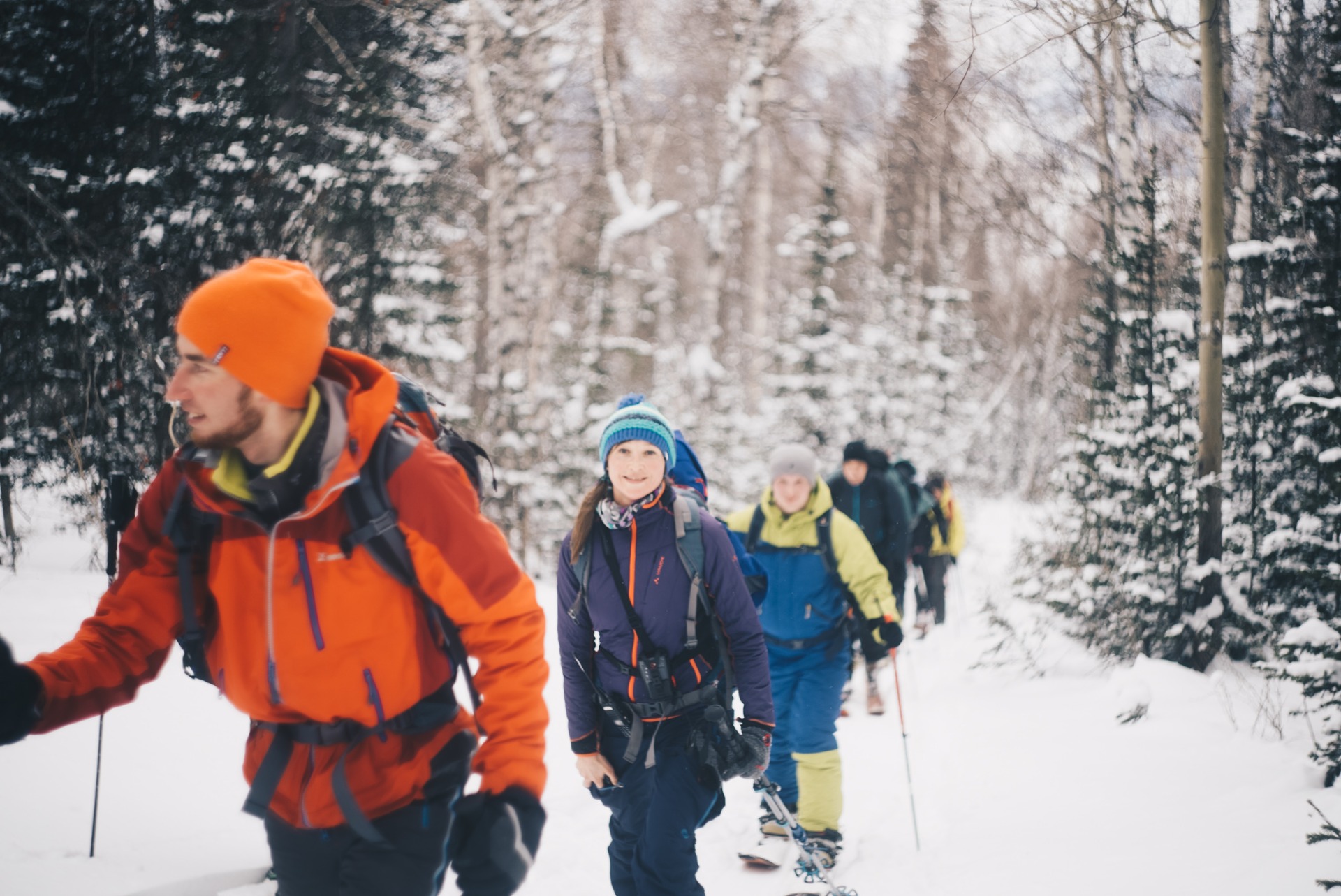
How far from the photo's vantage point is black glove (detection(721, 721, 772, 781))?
310 cm

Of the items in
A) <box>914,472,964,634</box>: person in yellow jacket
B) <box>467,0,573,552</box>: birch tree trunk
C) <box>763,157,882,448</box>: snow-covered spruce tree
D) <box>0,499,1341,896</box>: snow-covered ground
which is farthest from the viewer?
<box>763,157,882,448</box>: snow-covered spruce tree

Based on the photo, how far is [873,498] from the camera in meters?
7.66

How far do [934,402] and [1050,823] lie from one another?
19167 millimetres

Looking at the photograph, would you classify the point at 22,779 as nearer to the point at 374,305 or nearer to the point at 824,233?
the point at 374,305

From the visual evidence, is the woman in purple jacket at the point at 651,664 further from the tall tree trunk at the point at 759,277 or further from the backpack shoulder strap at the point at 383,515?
the tall tree trunk at the point at 759,277

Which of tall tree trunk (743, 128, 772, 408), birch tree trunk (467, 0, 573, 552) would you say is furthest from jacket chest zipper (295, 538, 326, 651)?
tall tree trunk (743, 128, 772, 408)

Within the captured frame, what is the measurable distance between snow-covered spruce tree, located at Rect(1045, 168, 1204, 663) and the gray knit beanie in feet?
13.0

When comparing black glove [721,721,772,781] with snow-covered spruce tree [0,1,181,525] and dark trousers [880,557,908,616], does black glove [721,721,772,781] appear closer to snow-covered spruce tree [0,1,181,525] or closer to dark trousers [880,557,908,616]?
snow-covered spruce tree [0,1,181,525]

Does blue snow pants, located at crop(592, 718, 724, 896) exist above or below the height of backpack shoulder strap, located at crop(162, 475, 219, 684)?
below

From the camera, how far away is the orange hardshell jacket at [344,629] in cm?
179

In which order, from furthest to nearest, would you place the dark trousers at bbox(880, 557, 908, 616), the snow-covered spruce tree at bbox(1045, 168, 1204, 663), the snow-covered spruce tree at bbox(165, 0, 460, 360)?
the dark trousers at bbox(880, 557, 908, 616) → the snow-covered spruce tree at bbox(1045, 168, 1204, 663) → the snow-covered spruce tree at bbox(165, 0, 460, 360)

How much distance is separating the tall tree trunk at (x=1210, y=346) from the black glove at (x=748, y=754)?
16.9ft

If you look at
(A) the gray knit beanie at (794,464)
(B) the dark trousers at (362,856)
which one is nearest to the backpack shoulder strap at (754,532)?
(A) the gray knit beanie at (794,464)

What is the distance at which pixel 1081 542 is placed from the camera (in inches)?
321
